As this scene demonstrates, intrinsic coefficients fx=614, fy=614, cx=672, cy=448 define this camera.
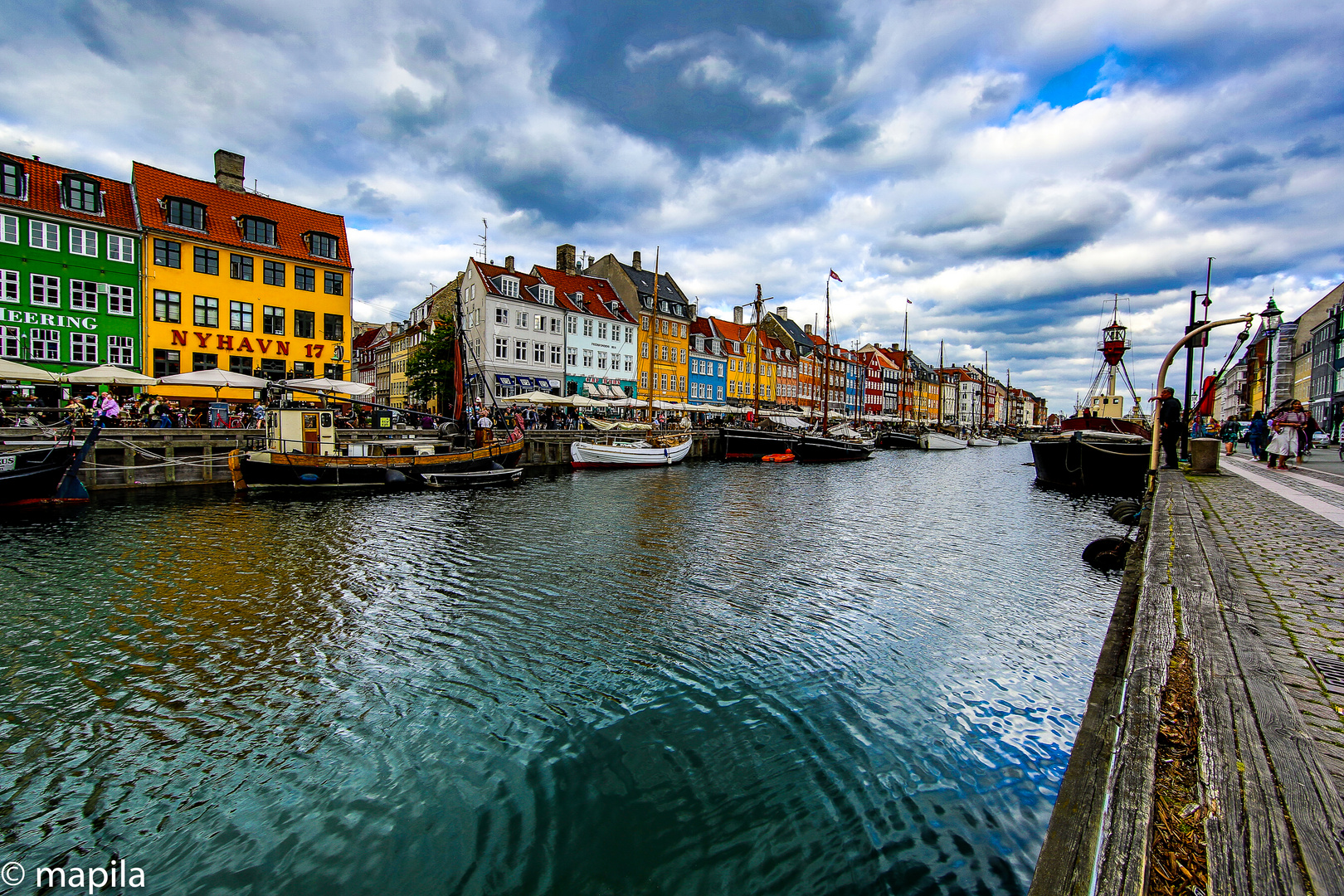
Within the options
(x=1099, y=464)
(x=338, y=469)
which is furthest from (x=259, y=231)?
(x=1099, y=464)

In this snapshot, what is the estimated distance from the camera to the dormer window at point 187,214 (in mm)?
33594

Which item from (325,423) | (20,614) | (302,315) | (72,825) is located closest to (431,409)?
(302,315)

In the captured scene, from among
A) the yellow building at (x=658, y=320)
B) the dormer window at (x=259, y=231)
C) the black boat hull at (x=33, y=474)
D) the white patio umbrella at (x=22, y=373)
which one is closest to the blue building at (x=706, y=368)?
the yellow building at (x=658, y=320)

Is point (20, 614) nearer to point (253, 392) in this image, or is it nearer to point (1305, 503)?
point (1305, 503)

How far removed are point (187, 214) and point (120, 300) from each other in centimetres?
623

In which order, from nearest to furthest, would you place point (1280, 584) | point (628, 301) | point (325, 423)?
point (1280, 584)
point (325, 423)
point (628, 301)

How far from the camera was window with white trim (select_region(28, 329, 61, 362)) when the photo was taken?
95.1 ft

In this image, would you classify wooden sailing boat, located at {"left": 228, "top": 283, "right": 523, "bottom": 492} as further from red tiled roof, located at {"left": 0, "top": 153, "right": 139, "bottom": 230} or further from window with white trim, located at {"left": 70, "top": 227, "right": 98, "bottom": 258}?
red tiled roof, located at {"left": 0, "top": 153, "right": 139, "bottom": 230}

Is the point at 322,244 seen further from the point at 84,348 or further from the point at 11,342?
the point at 11,342

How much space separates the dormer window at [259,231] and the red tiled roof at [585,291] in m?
20.0

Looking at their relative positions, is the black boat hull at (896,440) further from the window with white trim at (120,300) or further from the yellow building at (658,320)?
the window with white trim at (120,300)

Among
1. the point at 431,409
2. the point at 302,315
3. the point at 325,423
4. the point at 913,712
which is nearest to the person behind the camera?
the point at 913,712

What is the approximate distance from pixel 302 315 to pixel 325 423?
62.6 feet

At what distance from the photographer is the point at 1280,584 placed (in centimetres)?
548
